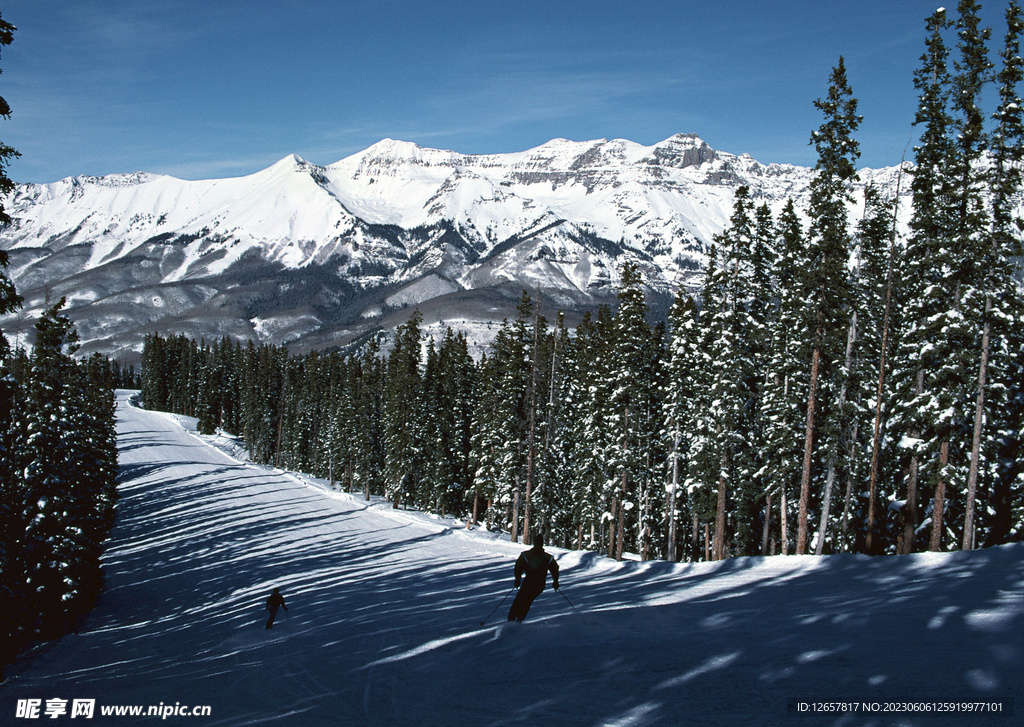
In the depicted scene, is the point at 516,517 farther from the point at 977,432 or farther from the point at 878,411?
the point at 977,432

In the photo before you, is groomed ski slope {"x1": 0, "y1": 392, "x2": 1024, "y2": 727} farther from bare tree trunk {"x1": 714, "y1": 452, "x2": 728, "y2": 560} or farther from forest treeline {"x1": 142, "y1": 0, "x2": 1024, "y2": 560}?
forest treeline {"x1": 142, "y1": 0, "x2": 1024, "y2": 560}

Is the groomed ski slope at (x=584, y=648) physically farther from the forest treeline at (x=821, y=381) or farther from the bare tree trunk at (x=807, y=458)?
the forest treeline at (x=821, y=381)

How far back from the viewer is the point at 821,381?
27.2 metres

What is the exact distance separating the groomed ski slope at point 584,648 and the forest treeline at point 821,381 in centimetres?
951

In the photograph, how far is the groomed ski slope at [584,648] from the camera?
8.58 m

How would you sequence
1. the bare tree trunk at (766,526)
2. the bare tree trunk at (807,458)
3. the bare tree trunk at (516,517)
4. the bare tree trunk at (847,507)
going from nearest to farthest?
the bare tree trunk at (807,458) → the bare tree trunk at (847,507) → the bare tree trunk at (766,526) → the bare tree trunk at (516,517)

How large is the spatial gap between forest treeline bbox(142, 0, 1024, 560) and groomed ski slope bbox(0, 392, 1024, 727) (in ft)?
31.2

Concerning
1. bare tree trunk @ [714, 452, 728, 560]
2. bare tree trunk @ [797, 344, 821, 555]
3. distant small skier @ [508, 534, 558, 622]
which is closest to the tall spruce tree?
bare tree trunk @ [797, 344, 821, 555]

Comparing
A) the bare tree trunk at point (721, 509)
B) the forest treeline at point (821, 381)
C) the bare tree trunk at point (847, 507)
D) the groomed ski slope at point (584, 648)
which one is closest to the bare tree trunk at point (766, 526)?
the forest treeline at point (821, 381)

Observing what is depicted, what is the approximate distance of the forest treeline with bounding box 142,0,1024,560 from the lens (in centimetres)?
2336

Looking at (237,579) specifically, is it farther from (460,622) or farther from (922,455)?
(922,455)

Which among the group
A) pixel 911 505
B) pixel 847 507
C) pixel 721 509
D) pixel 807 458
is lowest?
pixel 721 509

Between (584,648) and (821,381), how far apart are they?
1970 cm

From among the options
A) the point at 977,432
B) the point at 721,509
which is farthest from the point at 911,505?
the point at 721,509
